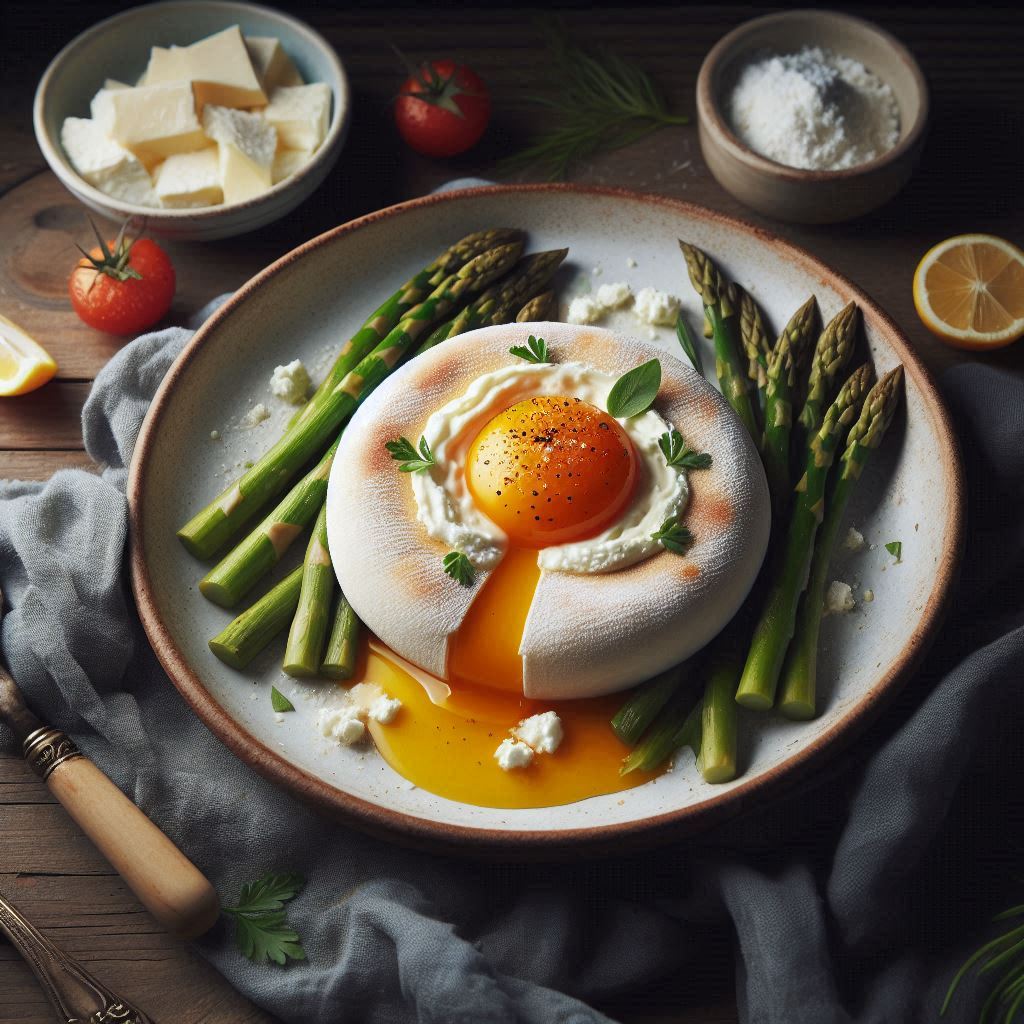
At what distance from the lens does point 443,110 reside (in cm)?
483

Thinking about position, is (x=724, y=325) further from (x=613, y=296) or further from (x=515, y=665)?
(x=515, y=665)

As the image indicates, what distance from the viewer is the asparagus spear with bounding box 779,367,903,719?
3.53 m

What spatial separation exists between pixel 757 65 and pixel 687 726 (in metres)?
2.93

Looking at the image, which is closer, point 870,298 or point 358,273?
point 870,298

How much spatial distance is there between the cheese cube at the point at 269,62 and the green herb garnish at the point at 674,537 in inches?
106

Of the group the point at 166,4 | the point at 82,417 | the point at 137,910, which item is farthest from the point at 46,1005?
the point at 166,4

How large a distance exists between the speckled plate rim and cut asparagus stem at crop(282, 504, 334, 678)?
290mm

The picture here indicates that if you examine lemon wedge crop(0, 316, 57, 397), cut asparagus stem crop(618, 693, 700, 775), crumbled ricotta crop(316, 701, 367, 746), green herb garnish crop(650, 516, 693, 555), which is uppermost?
lemon wedge crop(0, 316, 57, 397)

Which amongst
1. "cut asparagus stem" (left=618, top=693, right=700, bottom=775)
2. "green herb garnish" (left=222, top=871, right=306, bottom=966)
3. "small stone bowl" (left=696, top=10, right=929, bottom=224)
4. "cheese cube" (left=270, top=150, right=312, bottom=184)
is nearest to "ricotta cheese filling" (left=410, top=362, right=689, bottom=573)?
"cut asparagus stem" (left=618, top=693, right=700, bottom=775)

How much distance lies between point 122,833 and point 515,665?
1209 mm

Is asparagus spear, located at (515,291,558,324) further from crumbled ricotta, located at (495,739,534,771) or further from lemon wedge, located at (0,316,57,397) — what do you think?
lemon wedge, located at (0,316,57,397)

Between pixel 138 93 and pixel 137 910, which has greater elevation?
pixel 138 93

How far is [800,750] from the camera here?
132 inches

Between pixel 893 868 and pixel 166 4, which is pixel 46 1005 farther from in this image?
pixel 166 4
